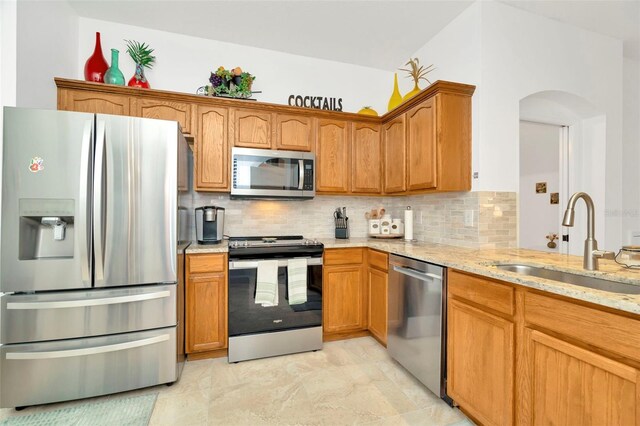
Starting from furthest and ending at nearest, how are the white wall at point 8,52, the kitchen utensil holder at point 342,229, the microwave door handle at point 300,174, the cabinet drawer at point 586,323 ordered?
→ the kitchen utensil holder at point 342,229 → the microwave door handle at point 300,174 → the white wall at point 8,52 → the cabinet drawer at point 586,323

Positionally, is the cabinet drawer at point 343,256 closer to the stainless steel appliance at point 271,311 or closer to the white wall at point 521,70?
the stainless steel appliance at point 271,311

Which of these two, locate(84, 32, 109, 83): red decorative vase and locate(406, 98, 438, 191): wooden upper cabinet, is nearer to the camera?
locate(406, 98, 438, 191): wooden upper cabinet

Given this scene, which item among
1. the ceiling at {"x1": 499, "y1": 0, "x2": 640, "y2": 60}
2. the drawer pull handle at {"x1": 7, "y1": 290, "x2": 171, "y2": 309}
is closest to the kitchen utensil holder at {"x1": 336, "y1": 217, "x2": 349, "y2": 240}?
the drawer pull handle at {"x1": 7, "y1": 290, "x2": 171, "y2": 309}

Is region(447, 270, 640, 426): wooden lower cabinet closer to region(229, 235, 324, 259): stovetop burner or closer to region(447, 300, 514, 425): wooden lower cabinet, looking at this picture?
region(447, 300, 514, 425): wooden lower cabinet

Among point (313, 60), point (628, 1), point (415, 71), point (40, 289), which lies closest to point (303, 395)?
point (40, 289)

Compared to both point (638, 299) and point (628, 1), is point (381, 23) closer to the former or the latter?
point (628, 1)

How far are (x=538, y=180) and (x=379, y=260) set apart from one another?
7.54ft

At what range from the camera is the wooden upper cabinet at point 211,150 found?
273cm

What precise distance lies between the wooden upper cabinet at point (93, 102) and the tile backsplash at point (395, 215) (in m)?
0.94

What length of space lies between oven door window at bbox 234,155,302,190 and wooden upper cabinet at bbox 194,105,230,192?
155 millimetres

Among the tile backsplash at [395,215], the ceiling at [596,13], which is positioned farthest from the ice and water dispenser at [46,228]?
the ceiling at [596,13]

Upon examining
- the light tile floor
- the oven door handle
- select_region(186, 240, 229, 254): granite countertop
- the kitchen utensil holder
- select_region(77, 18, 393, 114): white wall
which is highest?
select_region(77, 18, 393, 114): white wall

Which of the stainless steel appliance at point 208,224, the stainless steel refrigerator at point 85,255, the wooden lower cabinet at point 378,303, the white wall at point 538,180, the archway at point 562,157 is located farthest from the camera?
the white wall at point 538,180

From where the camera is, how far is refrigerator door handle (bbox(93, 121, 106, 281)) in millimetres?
1841
